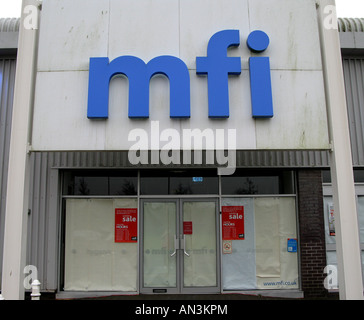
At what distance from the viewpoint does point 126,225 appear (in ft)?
27.9

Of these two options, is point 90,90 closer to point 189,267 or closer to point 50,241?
point 50,241

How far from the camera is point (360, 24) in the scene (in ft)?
28.6

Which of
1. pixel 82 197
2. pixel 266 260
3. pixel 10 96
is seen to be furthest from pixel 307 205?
pixel 10 96

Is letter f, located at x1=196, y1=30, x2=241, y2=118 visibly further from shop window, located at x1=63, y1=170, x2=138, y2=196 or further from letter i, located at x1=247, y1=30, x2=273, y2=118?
shop window, located at x1=63, y1=170, x2=138, y2=196

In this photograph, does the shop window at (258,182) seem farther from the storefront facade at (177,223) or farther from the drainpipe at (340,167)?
the drainpipe at (340,167)

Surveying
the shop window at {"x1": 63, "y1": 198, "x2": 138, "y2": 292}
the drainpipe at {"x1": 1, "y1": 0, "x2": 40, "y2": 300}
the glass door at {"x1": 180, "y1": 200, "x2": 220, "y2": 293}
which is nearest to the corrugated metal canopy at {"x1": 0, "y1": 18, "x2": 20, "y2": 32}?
the drainpipe at {"x1": 1, "y1": 0, "x2": 40, "y2": 300}

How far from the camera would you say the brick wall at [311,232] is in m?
8.26

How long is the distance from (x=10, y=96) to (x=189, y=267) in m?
5.57

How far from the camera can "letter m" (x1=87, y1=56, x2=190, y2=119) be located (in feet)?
19.0

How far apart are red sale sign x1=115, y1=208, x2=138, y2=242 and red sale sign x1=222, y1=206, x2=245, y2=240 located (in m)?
2.01

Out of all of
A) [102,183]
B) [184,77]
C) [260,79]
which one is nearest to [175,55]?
[184,77]

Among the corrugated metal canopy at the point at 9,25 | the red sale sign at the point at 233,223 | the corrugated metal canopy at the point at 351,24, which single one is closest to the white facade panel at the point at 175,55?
the corrugated metal canopy at the point at 9,25

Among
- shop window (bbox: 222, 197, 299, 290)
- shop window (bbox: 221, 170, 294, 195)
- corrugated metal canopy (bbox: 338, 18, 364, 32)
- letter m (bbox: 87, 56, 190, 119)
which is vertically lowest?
shop window (bbox: 222, 197, 299, 290)

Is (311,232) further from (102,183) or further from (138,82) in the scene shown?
(138,82)
